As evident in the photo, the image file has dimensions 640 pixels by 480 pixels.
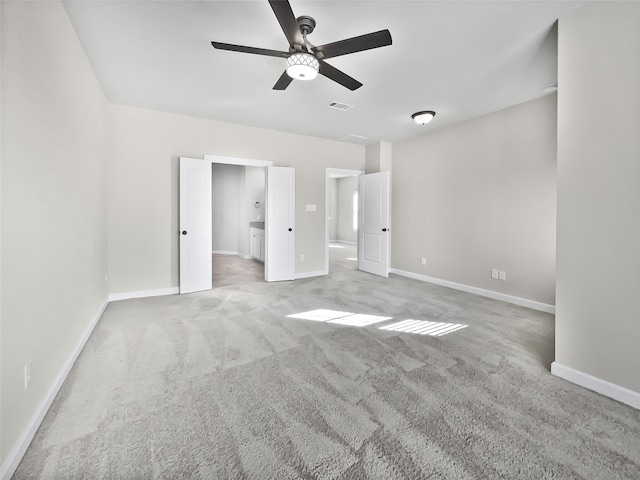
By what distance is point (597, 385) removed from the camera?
1.96 metres

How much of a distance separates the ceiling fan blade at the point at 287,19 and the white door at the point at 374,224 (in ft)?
12.0

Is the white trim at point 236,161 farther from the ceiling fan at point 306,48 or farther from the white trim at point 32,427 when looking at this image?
the white trim at point 32,427

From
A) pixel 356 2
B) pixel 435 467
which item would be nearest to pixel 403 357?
pixel 435 467

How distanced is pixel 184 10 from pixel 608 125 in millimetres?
3100

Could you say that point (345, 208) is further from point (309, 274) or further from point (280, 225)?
point (280, 225)

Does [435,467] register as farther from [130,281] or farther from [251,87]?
[130,281]

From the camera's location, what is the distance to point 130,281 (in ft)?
13.4

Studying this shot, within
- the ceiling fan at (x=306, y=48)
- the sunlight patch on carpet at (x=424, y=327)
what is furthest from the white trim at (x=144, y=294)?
the ceiling fan at (x=306, y=48)

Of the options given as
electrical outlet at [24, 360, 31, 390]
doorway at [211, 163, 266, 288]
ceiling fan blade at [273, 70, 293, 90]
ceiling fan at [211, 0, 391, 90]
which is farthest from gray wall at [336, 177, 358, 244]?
electrical outlet at [24, 360, 31, 390]

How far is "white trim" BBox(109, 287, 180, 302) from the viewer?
397cm

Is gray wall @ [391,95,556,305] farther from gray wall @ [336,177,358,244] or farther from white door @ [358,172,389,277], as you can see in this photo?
gray wall @ [336,177,358,244]

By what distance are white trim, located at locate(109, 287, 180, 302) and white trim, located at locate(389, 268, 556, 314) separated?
413 centimetres

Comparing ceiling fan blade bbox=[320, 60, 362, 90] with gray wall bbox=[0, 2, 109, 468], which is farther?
ceiling fan blade bbox=[320, 60, 362, 90]

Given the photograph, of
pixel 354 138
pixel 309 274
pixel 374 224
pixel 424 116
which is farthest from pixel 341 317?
pixel 354 138
